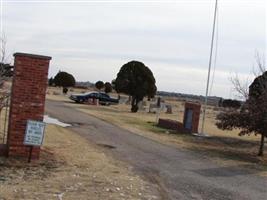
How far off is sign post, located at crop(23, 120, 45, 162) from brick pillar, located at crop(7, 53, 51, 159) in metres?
0.51

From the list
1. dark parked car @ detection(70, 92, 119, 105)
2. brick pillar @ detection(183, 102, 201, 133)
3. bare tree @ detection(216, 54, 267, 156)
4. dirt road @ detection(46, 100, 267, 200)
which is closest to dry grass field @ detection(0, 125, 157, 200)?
dirt road @ detection(46, 100, 267, 200)

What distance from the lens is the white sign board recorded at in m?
13.8

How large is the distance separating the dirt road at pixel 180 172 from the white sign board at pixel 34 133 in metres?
2.55

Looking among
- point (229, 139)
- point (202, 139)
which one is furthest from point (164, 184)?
point (229, 139)

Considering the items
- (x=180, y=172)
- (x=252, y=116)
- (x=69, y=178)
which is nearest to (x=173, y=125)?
(x=252, y=116)

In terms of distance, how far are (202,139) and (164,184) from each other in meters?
15.3

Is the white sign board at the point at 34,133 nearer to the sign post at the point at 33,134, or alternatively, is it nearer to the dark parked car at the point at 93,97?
the sign post at the point at 33,134

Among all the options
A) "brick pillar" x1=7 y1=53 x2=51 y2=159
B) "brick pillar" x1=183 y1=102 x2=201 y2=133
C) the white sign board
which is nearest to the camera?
the white sign board

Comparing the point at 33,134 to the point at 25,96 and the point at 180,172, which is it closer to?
the point at 25,96

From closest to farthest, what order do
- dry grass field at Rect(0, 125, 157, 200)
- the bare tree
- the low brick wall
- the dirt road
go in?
dry grass field at Rect(0, 125, 157, 200) → the dirt road → the bare tree → the low brick wall

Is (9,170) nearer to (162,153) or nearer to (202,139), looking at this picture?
(162,153)

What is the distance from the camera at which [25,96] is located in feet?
47.3

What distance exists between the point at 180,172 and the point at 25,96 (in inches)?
174

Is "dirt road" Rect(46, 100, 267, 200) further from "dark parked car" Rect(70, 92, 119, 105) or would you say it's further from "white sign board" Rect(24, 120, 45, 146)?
"dark parked car" Rect(70, 92, 119, 105)
